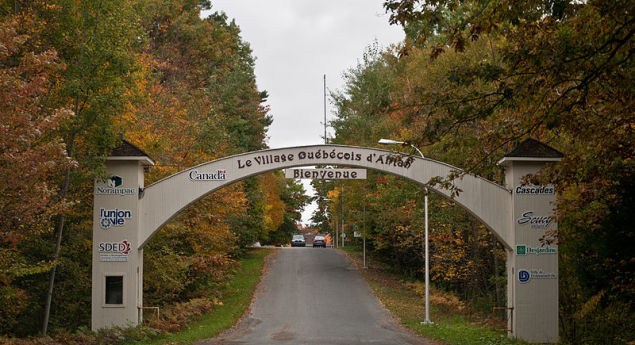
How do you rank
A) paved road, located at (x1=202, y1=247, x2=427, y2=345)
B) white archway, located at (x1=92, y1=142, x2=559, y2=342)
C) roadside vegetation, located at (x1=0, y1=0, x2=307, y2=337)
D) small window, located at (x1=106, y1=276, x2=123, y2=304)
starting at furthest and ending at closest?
paved road, located at (x1=202, y1=247, x2=427, y2=345), small window, located at (x1=106, y1=276, x2=123, y2=304), white archway, located at (x1=92, y1=142, x2=559, y2=342), roadside vegetation, located at (x1=0, y1=0, x2=307, y2=337)

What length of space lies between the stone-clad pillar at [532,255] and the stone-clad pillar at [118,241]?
9834 millimetres

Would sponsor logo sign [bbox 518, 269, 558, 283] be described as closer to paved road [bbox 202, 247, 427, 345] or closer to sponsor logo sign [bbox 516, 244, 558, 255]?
sponsor logo sign [bbox 516, 244, 558, 255]

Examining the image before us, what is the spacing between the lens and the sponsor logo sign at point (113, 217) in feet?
52.5

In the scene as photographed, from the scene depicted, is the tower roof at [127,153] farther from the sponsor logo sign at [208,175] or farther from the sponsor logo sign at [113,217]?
the sponsor logo sign at [113,217]

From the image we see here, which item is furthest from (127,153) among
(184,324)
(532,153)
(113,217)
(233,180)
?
(532,153)

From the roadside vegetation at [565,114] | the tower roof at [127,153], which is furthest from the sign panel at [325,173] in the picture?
the tower roof at [127,153]

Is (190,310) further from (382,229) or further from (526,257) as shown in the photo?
(382,229)

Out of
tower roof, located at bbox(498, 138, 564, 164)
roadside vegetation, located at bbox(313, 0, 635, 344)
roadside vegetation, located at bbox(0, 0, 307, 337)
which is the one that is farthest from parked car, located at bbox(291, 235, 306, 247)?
tower roof, located at bbox(498, 138, 564, 164)

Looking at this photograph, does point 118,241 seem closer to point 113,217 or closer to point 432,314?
point 113,217

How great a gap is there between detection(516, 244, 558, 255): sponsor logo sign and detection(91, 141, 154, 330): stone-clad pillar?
1006 cm

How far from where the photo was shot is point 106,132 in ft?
50.6

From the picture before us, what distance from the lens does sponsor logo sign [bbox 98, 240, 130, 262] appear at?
15.9 metres

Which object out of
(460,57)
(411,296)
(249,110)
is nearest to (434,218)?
(411,296)

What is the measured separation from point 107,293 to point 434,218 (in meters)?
13.7
